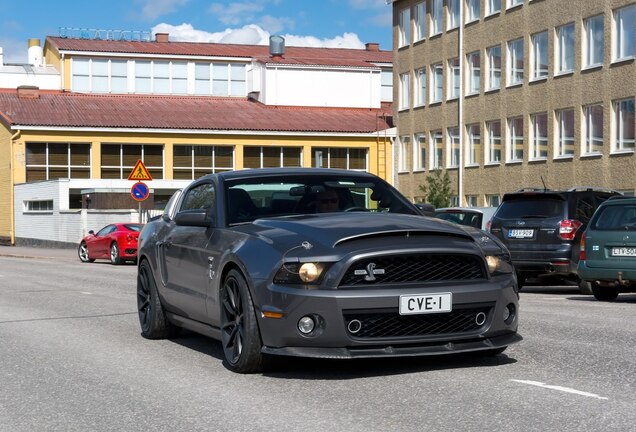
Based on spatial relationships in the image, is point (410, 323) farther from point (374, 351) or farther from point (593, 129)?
point (593, 129)

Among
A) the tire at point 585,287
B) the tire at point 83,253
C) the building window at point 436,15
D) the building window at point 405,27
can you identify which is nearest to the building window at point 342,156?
the building window at point 405,27

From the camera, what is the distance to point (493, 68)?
49.2 m

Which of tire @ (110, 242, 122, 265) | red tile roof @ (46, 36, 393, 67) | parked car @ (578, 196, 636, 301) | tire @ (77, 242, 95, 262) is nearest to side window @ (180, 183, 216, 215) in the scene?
parked car @ (578, 196, 636, 301)

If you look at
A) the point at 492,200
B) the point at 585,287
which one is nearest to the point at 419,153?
the point at 492,200

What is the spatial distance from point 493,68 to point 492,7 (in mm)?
2417

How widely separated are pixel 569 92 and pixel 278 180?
34.9m

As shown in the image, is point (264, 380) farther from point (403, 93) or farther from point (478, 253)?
point (403, 93)

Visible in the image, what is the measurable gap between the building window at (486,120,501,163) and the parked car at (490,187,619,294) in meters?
28.9

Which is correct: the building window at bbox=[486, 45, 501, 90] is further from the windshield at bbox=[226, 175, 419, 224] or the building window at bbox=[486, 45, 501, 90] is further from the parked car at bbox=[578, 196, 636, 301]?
the windshield at bbox=[226, 175, 419, 224]

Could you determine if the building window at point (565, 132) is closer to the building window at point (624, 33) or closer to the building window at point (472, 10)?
the building window at point (624, 33)

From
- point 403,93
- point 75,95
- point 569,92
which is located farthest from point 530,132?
point 75,95

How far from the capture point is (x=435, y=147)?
180ft

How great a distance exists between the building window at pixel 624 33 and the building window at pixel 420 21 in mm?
16156

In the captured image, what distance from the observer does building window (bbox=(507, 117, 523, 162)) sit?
1859 inches
